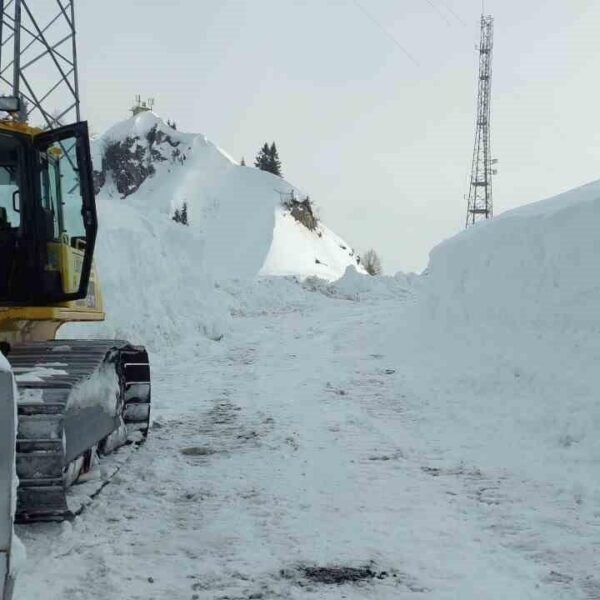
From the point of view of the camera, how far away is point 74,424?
4.46m

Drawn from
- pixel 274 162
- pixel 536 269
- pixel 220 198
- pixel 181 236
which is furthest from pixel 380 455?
pixel 274 162

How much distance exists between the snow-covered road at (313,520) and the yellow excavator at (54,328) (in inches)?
14.5

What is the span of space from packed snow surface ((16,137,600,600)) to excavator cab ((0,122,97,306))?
5.46 feet

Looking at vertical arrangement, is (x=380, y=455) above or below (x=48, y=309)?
below

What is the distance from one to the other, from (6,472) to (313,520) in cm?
243

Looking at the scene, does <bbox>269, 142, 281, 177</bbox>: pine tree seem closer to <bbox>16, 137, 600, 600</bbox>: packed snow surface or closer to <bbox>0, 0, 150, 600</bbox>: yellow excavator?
<bbox>16, 137, 600, 600</bbox>: packed snow surface

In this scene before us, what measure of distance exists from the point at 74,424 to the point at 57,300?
1.62 m

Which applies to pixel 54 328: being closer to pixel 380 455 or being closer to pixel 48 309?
pixel 48 309

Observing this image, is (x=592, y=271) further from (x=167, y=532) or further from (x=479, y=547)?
(x=167, y=532)

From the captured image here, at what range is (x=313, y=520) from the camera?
4609mm

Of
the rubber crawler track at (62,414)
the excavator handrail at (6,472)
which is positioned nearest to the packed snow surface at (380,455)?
the rubber crawler track at (62,414)

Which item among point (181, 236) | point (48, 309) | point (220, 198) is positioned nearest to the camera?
point (48, 309)

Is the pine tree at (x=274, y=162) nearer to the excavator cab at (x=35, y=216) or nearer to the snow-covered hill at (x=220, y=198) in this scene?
the snow-covered hill at (x=220, y=198)

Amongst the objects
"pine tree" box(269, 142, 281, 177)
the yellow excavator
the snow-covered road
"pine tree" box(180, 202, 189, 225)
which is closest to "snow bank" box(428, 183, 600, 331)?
the snow-covered road
